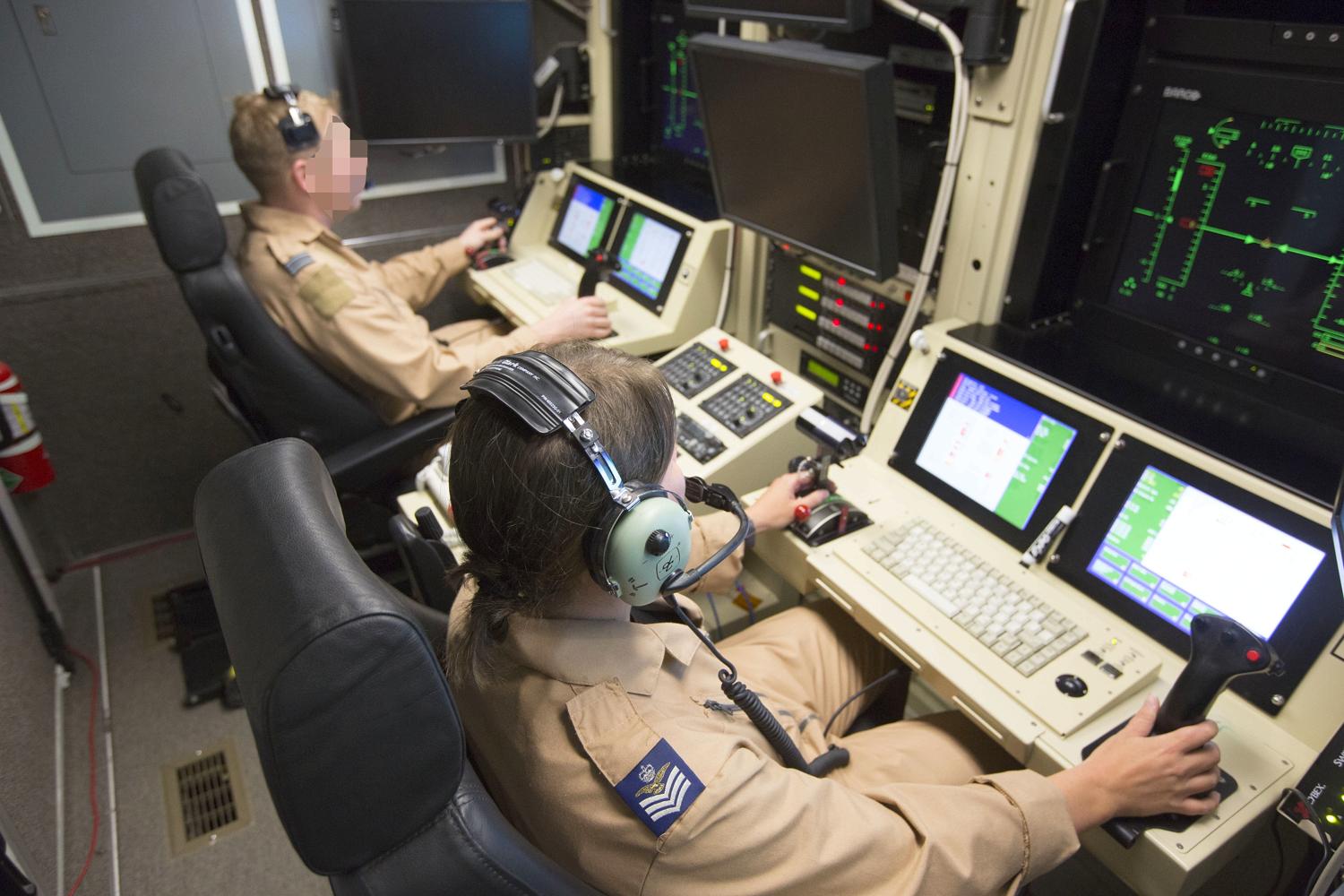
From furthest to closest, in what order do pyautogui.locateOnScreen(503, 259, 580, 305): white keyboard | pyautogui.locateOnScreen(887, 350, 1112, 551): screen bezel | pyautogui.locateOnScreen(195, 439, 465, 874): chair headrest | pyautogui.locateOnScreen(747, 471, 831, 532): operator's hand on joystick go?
1. pyautogui.locateOnScreen(503, 259, 580, 305): white keyboard
2. pyautogui.locateOnScreen(747, 471, 831, 532): operator's hand on joystick
3. pyautogui.locateOnScreen(887, 350, 1112, 551): screen bezel
4. pyautogui.locateOnScreen(195, 439, 465, 874): chair headrest

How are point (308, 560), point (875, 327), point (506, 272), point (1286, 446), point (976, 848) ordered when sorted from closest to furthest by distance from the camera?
point (308, 560) < point (976, 848) < point (1286, 446) < point (875, 327) < point (506, 272)

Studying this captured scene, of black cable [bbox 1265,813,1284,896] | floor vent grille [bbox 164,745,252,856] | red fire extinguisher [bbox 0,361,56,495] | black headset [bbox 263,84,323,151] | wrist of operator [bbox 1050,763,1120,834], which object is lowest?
floor vent grille [bbox 164,745,252,856]

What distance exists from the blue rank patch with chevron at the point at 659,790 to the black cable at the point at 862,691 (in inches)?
18.8

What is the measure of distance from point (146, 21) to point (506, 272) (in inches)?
38.7

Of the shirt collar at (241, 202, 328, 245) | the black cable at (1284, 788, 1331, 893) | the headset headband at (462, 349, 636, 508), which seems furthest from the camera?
the shirt collar at (241, 202, 328, 245)

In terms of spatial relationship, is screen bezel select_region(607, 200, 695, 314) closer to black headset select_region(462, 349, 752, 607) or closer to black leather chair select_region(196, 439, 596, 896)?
black headset select_region(462, 349, 752, 607)

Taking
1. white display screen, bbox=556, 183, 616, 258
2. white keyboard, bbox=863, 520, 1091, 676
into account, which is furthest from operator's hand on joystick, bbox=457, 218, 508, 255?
white keyboard, bbox=863, 520, 1091, 676

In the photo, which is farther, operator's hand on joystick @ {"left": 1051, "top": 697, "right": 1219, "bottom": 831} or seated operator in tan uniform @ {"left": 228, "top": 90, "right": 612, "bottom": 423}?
seated operator in tan uniform @ {"left": 228, "top": 90, "right": 612, "bottom": 423}

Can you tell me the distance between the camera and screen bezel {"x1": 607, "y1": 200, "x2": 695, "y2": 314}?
1959 mm

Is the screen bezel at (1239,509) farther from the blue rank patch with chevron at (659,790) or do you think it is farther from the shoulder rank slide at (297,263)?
the shoulder rank slide at (297,263)

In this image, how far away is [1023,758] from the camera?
994 mm

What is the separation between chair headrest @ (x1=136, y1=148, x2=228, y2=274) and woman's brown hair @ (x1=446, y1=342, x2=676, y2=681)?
108cm

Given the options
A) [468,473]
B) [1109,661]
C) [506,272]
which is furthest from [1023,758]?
[506,272]

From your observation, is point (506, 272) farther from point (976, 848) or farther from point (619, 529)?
point (976, 848)
